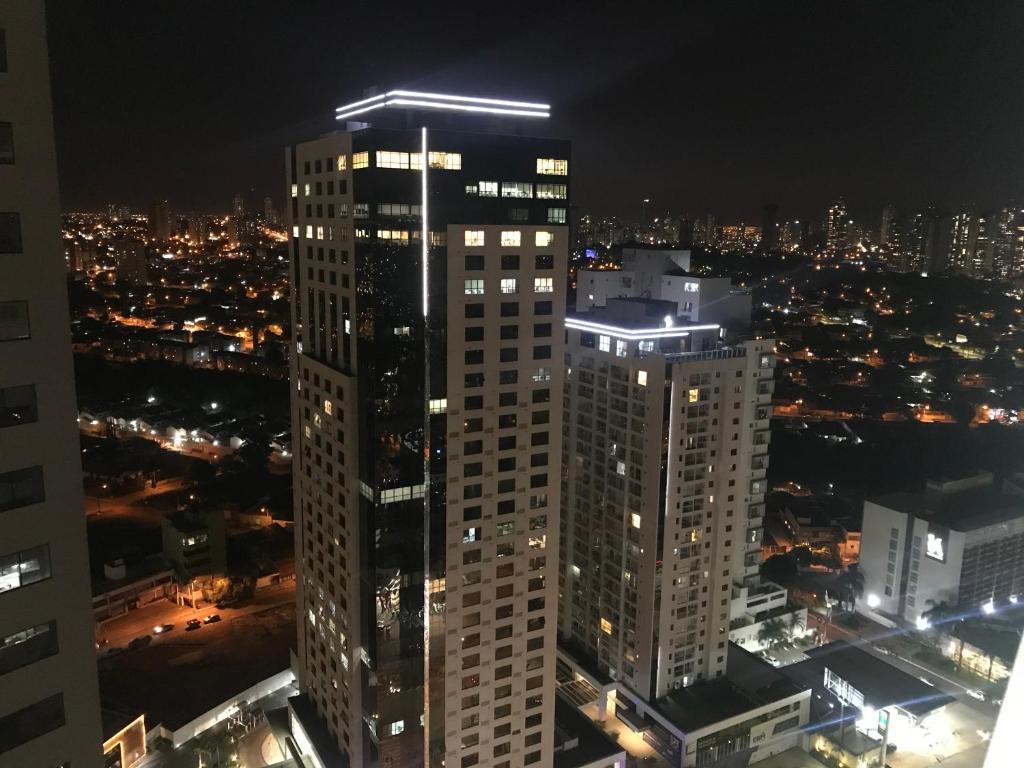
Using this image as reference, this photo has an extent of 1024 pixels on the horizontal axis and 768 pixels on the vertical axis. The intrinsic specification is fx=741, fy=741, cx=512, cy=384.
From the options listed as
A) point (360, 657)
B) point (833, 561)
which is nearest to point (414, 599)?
point (360, 657)

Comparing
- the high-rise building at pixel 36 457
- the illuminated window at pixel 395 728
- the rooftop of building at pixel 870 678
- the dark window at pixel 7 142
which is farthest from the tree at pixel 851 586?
the dark window at pixel 7 142

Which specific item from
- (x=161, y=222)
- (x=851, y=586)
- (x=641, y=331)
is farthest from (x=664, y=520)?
(x=161, y=222)

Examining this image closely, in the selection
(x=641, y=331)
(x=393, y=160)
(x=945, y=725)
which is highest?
(x=393, y=160)

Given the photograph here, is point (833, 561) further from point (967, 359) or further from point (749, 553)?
point (967, 359)

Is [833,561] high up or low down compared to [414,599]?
down

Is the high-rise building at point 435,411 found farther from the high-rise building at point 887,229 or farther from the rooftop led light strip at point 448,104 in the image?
the high-rise building at point 887,229

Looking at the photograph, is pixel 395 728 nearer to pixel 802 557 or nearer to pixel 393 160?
pixel 393 160
